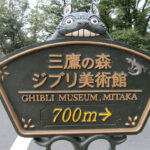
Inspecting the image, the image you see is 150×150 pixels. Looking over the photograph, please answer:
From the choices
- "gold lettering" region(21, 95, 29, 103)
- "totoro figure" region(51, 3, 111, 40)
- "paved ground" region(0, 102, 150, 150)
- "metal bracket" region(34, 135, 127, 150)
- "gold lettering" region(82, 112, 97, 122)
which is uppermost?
"totoro figure" region(51, 3, 111, 40)

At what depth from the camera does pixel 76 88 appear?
1300mm

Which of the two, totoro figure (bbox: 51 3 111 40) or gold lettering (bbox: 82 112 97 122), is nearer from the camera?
gold lettering (bbox: 82 112 97 122)

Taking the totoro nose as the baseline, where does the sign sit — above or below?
below

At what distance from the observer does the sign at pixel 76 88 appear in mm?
1260

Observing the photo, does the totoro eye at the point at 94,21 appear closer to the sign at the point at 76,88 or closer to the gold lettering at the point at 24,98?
the sign at the point at 76,88

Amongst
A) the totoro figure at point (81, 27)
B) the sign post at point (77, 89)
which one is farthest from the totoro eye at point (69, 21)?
the sign post at point (77, 89)

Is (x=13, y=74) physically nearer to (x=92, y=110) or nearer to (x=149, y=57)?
(x=92, y=110)

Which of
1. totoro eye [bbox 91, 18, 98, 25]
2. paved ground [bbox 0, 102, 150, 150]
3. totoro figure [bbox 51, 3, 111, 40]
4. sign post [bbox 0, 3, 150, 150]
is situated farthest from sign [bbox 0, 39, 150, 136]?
paved ground [bbox 0, 102, 150, 150]

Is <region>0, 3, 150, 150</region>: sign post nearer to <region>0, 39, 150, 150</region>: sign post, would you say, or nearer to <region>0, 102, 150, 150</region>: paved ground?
<region>0, 39, 150, 150</region>: sign post

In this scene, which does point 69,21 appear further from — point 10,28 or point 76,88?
point 10,28

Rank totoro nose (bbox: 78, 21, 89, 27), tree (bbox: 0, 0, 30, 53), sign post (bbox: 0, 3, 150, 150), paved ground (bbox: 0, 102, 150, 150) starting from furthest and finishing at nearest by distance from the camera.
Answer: tree (bbox: 0, 0, 30, 53), paved ground (bbox: 0, 102, 150, 150), totoro nose (bbox: 78, 21, 89, 27), sign post (bbox: 0, 3, 150, 150)

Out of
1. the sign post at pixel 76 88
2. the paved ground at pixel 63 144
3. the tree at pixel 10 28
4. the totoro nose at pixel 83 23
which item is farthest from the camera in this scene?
the tree at pixel 10 28

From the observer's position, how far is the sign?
4.13 ft

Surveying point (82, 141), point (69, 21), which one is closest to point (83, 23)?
point (69, 21)
